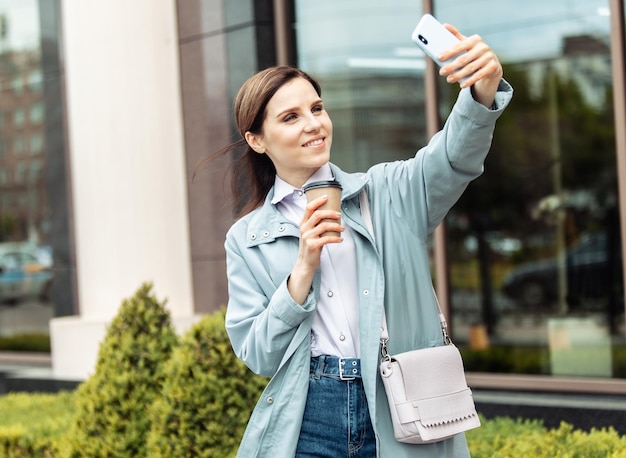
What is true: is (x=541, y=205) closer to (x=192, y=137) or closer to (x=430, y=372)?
(x=192, y=137)

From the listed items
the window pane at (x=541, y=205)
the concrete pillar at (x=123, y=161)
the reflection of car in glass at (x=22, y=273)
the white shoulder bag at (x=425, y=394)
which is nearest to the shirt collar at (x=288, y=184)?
the white shoulder bag at (x=425, y=394)

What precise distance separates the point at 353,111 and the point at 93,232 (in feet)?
7.98

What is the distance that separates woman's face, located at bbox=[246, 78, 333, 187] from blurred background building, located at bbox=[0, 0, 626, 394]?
2.82 m

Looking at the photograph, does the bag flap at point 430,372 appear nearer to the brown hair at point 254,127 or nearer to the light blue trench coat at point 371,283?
the light blue trench coat at point 371,283

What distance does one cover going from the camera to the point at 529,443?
4191 millimetres

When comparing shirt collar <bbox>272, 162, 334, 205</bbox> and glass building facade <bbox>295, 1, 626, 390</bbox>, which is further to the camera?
glass building facade <bbox>295, 1, 626, 390</bbox>

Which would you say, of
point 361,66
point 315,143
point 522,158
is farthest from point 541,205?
point 315,143

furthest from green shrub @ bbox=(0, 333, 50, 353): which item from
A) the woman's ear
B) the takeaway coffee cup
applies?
the takeaway coffee cup

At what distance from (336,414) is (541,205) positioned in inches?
393

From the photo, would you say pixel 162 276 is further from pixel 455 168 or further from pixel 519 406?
pixel 455 168

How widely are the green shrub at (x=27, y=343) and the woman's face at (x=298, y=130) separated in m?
7.44

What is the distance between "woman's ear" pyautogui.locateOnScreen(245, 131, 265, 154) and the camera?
8.90 feet

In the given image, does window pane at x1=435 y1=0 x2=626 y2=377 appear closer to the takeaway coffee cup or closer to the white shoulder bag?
the white shoulder bag

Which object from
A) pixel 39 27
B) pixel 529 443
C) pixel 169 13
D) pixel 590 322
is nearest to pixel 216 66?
pixel 169 13
